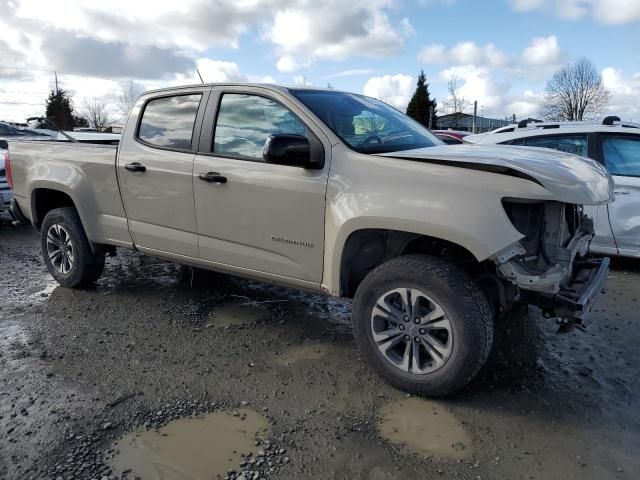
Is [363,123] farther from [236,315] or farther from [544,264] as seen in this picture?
[236,315]

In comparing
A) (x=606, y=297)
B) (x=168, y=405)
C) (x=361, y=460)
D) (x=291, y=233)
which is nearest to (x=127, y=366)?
(x=168, y=405)

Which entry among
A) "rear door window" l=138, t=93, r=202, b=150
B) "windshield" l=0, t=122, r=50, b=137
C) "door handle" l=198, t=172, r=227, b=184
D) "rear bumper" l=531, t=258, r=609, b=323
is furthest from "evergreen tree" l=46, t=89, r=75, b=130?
"rear bumper" l=531, t=258, r=609, b=323

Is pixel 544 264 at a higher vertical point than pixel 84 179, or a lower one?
lower

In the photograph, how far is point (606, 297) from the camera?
16.2 ft

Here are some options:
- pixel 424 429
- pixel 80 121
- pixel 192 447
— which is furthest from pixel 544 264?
pixel 80 121

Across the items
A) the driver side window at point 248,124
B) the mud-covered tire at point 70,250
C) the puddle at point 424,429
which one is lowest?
the puddle at point 424,429

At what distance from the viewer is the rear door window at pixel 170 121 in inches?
162

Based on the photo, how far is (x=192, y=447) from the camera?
2670 mm

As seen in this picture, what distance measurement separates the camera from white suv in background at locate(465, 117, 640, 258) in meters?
5.39

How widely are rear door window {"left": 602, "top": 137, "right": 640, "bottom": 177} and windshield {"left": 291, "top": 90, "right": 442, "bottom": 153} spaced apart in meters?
2.38

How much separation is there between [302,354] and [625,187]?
3.93m

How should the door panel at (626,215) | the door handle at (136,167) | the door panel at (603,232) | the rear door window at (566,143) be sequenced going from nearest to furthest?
the door handle at (136,167)
the door panel at (626,215)
the door panel at (603,232)
the rear door window at (566,143)

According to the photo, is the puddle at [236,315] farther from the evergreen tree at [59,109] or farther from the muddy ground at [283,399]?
the evergreen tree at [59,109]

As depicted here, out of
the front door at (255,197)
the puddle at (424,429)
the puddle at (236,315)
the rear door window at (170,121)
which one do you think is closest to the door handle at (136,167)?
the rear door window at (170,121)
